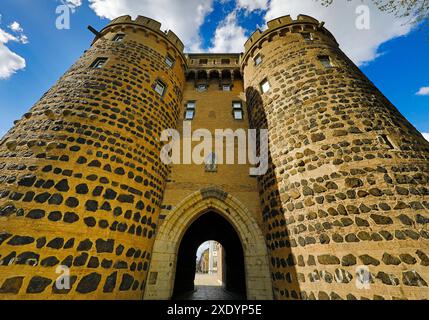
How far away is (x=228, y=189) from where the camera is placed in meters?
6.96

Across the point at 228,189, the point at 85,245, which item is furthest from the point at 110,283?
the point at 228,189

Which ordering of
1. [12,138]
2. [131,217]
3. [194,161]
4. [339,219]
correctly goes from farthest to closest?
[194,161] < [131,217] < [12,138] < [339,219]

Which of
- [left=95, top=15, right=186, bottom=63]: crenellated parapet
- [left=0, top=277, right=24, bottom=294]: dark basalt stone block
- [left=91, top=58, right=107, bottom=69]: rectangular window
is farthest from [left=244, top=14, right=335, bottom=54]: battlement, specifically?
[left=0, top=277, right=24, bottom=294]: dark basalt stone block

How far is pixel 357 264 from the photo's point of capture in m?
3.44

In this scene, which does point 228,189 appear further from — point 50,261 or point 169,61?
point 169,61

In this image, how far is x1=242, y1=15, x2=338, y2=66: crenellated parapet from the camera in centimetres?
863

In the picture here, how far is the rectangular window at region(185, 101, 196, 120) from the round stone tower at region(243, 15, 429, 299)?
13.1 ft

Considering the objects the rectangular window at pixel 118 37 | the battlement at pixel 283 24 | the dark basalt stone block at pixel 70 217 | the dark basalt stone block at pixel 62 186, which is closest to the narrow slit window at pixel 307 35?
the battlement at pixel 283 24

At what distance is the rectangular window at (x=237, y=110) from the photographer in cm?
934

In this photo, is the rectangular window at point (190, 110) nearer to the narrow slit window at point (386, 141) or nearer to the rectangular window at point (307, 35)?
the rectangular window at point (307, 35)

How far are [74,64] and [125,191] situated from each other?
6.15 metres

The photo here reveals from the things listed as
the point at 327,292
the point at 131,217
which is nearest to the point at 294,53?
the point at 327,292

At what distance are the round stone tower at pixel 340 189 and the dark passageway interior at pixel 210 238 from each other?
4.66m
